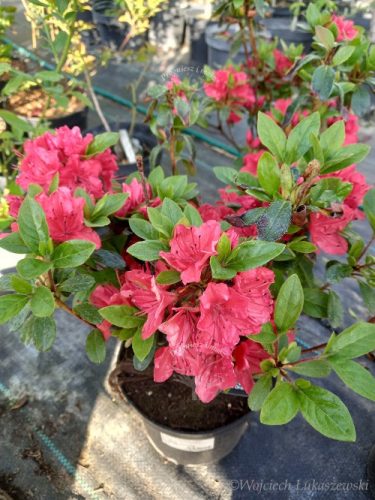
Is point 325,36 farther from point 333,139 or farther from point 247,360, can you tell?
point 247,360

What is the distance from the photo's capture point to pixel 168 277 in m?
0.61

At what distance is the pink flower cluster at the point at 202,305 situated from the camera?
569 millimetres

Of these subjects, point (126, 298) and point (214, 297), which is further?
point (126, 298)

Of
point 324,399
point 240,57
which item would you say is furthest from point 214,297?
point 240,57

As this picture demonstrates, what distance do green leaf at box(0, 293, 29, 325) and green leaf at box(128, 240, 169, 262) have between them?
191mm

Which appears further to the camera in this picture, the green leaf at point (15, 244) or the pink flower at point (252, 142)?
the pink flower at point (252, 142)

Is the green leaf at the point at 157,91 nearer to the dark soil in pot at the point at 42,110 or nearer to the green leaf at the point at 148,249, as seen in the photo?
the green leaf at the point at 148,249

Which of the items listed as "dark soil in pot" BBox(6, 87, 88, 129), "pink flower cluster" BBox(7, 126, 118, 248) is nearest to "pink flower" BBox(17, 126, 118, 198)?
"pink flower cluster" BBox(7, 126, 118, 248)

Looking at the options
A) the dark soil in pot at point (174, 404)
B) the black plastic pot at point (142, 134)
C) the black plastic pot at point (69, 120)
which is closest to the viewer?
the dark soil in pot at point (174, 404)

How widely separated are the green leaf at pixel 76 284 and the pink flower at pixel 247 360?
0.91 feet

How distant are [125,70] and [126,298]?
3.52 m

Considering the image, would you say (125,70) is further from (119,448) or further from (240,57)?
(119,448)

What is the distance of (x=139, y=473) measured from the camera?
125 cm

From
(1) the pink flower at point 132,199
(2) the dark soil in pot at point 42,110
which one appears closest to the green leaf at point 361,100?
(1) the pink flower at point 132,199
